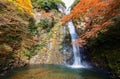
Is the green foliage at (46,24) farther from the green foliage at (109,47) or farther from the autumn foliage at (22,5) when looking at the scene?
the green foliage at (109,47)

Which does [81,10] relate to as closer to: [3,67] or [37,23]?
[3,67]

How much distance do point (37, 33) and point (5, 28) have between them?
12.3 metres

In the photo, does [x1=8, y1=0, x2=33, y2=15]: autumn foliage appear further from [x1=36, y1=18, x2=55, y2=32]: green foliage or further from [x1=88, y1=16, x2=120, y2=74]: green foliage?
[x1=88, y1=16, x2=120, y2=74]: green foliage

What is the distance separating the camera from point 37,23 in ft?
79.4

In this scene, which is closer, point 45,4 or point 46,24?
point 46,24

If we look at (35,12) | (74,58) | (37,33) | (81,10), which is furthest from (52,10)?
(81,10)

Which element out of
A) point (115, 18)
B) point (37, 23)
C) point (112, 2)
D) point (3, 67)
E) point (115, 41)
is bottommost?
point (3, 67)

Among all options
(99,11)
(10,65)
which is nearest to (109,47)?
(99,11)

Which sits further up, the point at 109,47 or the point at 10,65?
the point at 109,47

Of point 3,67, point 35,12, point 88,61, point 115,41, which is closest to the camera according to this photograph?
point 115,41

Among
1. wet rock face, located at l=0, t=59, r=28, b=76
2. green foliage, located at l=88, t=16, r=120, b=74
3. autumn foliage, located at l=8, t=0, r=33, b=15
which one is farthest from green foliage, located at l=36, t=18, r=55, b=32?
green foliage, located at l=88, t=16, r=120, b=74

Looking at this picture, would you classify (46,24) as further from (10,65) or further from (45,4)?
(10,65)

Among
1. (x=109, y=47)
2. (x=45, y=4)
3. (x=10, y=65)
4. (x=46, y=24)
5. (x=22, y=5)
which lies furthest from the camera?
(x=45, y=4)

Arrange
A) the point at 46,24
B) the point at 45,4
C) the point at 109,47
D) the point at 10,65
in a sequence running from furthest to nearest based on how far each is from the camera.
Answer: the point at 45,4 → the point at 46,24 → the point at 10,65 → the point at 109,47
